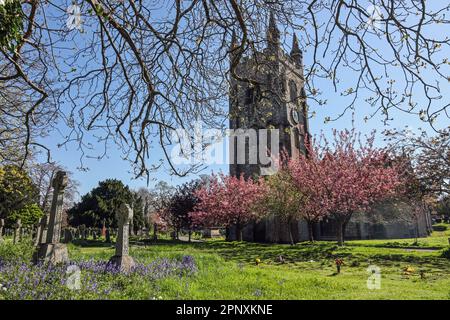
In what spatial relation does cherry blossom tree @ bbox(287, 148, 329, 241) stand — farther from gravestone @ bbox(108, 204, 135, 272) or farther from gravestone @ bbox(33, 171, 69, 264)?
gravestone @ bbox(33, 171, 69, 264)

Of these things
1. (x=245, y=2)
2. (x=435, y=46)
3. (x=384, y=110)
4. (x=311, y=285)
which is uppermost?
(x=245, y=2)

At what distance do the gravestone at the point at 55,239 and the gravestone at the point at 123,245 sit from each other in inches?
60.3

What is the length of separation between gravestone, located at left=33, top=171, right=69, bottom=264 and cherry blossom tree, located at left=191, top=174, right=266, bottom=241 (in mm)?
22252

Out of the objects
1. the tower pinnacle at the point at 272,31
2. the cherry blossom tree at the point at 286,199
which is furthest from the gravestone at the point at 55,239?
the cherry blossom tree at the point at 286,199

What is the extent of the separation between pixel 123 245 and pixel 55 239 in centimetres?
230

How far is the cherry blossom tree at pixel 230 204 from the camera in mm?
32531

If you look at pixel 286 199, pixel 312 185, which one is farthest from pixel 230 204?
pixel 312 185

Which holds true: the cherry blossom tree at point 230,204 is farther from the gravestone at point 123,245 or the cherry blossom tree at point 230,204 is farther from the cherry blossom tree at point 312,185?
the gravestone at point 123,245

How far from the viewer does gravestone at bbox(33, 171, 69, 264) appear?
31.3 ft

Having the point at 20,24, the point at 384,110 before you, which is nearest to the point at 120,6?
the point at 20,24

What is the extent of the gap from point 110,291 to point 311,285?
498 cm

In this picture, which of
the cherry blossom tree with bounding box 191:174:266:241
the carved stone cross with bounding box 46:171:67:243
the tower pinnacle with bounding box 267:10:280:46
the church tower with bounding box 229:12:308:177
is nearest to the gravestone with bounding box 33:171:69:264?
the carved stone cross with bounding box 46:171:67:243

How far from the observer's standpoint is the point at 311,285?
Answer: 832cm

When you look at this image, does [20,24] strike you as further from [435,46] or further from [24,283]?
[435,46]
